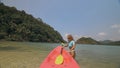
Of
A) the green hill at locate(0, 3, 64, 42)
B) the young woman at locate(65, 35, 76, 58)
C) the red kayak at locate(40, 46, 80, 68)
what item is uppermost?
the green hill at locate(0, 3, 64, 42)

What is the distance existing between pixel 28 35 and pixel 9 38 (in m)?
11.1

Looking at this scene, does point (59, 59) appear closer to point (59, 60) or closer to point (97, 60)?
point (59, 60)

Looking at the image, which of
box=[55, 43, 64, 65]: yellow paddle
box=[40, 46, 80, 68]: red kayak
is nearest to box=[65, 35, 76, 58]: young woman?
box=[40, 46, 80, 68]: red kayak

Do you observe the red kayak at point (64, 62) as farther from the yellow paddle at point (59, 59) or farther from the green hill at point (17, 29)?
the green hill at point (17, 29)

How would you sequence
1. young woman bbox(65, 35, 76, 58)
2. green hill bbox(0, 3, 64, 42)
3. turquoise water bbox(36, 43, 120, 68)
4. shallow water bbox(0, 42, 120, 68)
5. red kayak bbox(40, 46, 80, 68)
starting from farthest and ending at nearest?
green hill bbox(0, 3, 64, 42) → turquoise water bbox(36, 43, 120, 68) → shallow water bbox(0, 42, 120, 68) → young woman bbox(65, 35, 76, 58) → red kayak bbox(40, 46, 80, 68)

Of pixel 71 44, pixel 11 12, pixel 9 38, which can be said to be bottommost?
pixel 71 44

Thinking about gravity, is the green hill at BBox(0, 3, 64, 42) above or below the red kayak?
above

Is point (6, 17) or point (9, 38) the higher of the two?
point (6, 17)

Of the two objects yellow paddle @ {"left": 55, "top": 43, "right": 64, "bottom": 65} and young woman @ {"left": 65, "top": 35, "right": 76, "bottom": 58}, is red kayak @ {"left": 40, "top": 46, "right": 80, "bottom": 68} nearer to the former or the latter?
yellow paddle @ {"left": 55, "top": 43, "right": 64, "bottom": 65}

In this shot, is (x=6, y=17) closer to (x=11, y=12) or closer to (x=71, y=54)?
(x=11, y=12)

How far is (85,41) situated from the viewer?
12325 cm

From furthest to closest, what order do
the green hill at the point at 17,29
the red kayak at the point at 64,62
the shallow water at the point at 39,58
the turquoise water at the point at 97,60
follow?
1. the green hill at the point at 17,29
2. the turquoise water at the point at 97,60
3. the shallow water at the point at 39,58
4. the red kayak at the point at 64,62

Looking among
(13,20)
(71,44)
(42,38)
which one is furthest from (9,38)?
(71,44)

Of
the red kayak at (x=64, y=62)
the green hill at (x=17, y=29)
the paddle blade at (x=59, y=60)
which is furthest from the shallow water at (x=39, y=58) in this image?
the green hill at (x=17, y=29)
